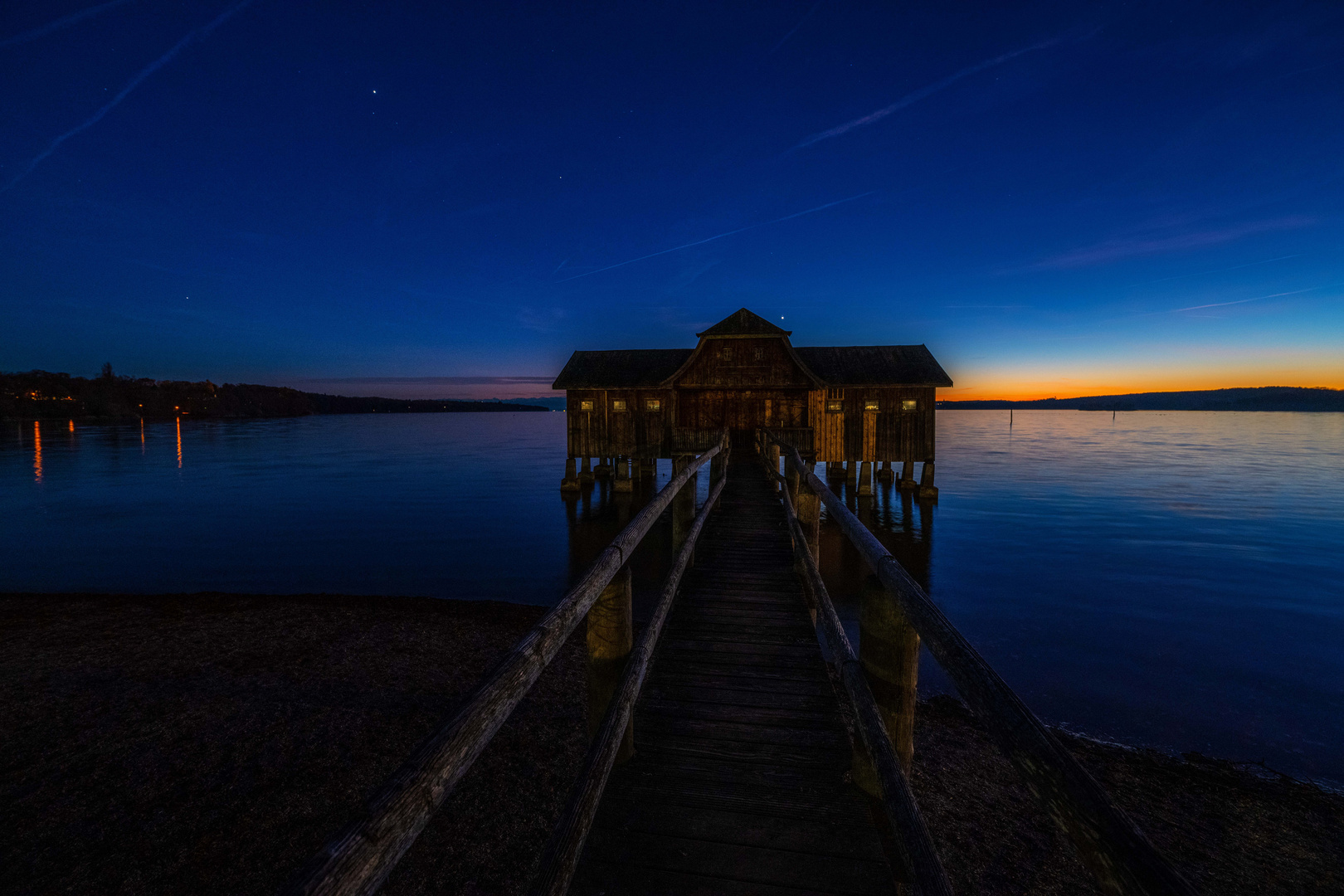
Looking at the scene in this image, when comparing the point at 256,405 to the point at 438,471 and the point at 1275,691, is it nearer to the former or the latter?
the point at 438,471

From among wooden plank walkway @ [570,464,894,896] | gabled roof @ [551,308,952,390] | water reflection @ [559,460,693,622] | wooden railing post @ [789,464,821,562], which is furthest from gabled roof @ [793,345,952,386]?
wooden plank walkway @ [570,464,894,896]

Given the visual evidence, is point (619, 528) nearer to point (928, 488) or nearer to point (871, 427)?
point (871, 427)

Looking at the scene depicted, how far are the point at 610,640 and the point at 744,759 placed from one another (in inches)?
46.4

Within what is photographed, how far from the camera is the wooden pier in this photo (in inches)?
53.2

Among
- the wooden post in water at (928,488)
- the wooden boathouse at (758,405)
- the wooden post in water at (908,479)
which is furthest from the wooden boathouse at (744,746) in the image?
the wooden post in water at (908,479)

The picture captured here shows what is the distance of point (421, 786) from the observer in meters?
1.40

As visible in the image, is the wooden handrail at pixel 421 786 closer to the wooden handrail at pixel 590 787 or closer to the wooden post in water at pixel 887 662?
the wooden handrail at pixel 590 787

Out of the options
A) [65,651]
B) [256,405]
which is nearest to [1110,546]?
[65,651]

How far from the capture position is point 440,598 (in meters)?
13.5

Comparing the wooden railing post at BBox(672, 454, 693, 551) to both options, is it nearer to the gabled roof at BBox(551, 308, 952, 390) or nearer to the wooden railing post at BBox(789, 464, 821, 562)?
the wooden railing post at BBox(789, 464, 821, 562)

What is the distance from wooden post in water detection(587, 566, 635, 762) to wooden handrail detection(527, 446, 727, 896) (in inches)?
3.9

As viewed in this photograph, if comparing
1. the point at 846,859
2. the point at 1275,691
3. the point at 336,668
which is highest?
the point at 846,859

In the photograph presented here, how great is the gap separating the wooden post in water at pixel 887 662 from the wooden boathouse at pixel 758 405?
57.3 ft

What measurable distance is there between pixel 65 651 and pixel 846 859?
13.7 meters
